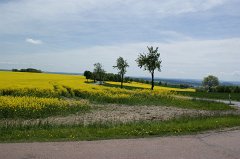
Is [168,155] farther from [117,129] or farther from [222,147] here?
[117,129]

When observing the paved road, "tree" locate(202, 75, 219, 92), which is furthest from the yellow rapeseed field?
"tree" locate(202, 75, 219, 92)

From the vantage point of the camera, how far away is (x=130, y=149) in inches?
377

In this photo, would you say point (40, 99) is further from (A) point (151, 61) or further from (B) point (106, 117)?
(A) point (151, 61)

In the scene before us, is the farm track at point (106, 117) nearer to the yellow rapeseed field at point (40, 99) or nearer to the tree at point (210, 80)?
the yellow rapeseed field at point (40, 99)

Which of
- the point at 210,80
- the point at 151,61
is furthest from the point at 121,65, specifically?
the point at 210,80

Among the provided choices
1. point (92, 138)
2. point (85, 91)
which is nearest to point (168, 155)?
point (92, 138)

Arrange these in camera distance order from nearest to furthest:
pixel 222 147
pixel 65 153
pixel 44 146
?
pixel 65 153 → pixel 44 146 → pixel 222 147

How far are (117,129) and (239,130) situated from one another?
4.88 meters

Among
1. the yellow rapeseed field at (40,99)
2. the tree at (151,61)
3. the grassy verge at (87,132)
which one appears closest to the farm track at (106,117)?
the yellow rapeseed field at (40,99)

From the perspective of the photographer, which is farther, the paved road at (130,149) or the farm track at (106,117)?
the farm track at (106,117)

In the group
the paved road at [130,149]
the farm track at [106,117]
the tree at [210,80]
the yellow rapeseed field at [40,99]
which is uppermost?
the tree at [210,80]

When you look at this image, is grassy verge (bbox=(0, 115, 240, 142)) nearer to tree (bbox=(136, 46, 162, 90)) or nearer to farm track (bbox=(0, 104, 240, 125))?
farm track (bbox=(0, 104, 240, 125))

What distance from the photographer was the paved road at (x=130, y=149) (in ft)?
28.6

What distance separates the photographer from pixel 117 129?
12766mm
